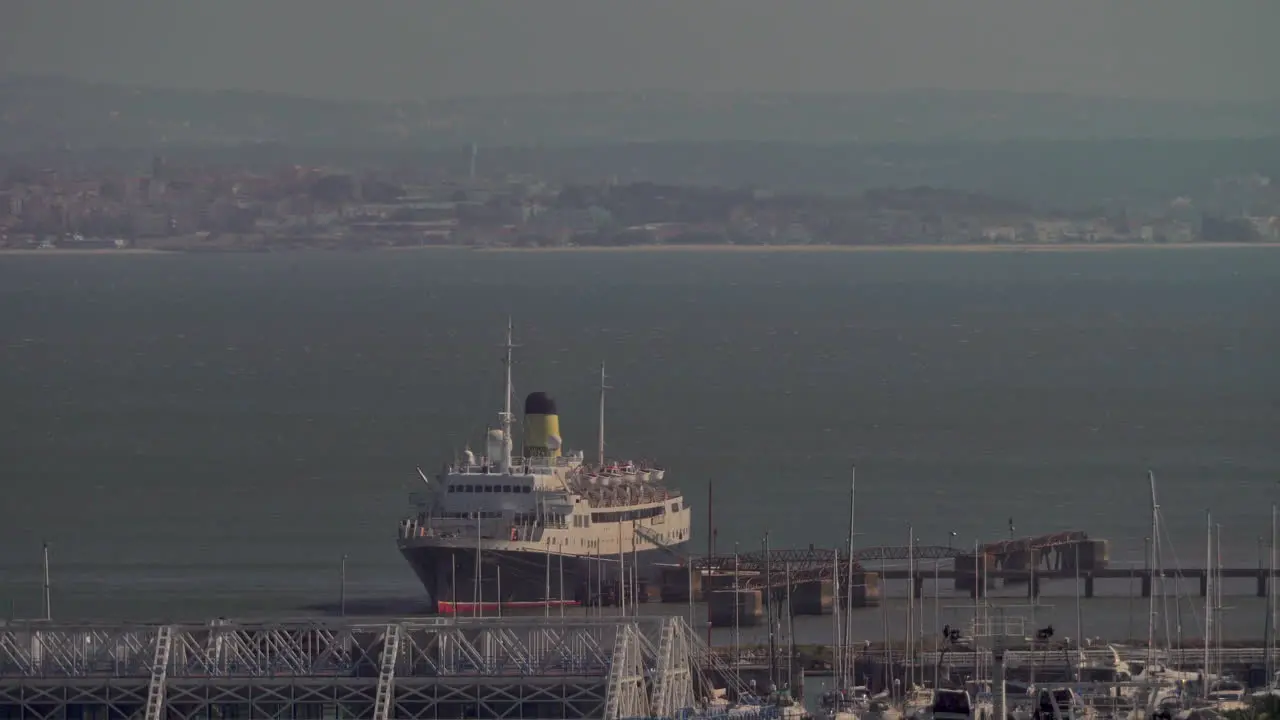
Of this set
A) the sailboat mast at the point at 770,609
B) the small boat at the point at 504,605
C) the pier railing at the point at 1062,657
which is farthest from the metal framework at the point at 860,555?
the pier railing at the point at 1062,657

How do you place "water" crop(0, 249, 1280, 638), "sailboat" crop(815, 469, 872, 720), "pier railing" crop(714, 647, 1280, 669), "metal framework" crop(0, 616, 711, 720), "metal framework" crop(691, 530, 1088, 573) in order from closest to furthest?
"metal framework" crop(0, 616, 711, 720)
"sailboat" crop(815, 469, 872, 720)
"pier railing" crop(714, 647, 1280, 669)
"metal framework" crop(691, 530, 1088, 573)
"water" crop(0, 249, 1280, 638)

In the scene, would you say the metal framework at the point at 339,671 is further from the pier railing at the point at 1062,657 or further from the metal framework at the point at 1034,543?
the metal framework at the point at 1034,543

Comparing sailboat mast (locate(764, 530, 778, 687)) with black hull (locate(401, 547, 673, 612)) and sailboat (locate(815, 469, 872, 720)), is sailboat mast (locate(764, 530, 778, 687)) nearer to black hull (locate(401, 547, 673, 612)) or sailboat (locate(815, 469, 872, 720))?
sailboat (locate(815, 469, 872, 720))

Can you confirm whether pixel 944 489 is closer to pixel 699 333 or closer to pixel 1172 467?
pixel 1172 467

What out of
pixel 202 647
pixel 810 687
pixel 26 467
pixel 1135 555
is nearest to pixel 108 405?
pixel 26 467

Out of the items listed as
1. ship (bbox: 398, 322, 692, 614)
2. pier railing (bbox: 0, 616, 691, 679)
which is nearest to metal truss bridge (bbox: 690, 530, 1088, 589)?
ship (bbox: 398, 322, 692, 614)

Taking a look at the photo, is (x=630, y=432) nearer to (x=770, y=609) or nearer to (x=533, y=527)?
(x=533, y=527)
